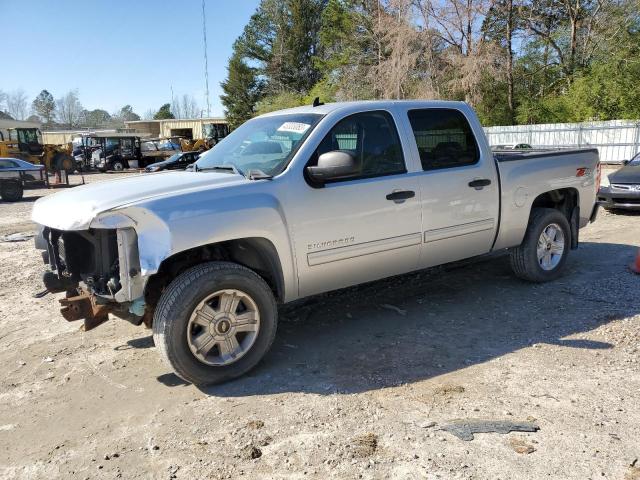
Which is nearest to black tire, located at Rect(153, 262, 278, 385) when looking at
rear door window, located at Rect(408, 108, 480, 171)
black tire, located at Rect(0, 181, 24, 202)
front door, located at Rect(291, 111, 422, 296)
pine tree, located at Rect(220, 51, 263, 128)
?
front door, located at Rect(291, 111, 422, 296)

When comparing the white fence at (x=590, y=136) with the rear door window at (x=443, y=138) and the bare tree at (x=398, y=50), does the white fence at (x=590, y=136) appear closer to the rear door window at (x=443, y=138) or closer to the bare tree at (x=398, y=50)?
the bare tree at (x=398, y=50)

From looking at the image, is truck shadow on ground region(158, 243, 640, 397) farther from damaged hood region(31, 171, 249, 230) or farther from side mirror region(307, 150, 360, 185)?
damaged hood region(31, 171, 249, 230)

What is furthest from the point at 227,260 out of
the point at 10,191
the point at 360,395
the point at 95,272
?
the point at 10,191

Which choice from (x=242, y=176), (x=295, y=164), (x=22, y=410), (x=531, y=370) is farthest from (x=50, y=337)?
(x=531, y=370)

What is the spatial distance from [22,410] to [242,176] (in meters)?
2.19

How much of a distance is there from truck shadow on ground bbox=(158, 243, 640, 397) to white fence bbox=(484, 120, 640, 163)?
2142cm

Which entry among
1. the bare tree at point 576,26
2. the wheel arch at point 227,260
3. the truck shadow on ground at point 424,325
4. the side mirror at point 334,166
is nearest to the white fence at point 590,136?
the bare tree at point 576,26

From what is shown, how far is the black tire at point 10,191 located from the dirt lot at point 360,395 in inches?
548

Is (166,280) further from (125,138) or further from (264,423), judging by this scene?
(125,138)

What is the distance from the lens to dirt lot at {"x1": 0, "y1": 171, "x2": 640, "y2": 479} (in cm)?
298

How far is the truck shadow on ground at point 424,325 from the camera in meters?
4.03

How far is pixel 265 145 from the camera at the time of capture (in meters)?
4.54

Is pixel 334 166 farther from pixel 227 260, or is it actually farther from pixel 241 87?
pixel 241 87

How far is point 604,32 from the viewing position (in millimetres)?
31469
